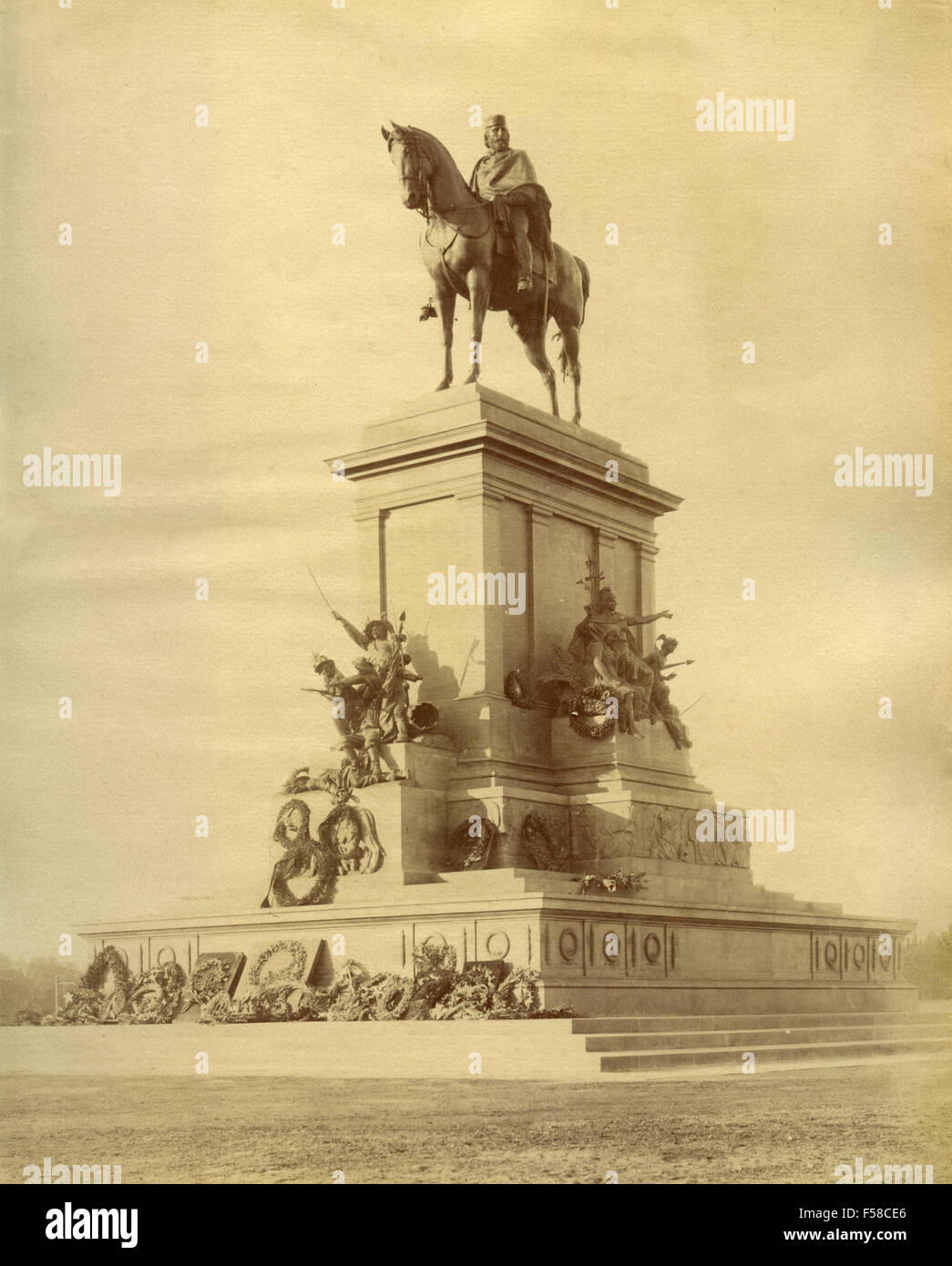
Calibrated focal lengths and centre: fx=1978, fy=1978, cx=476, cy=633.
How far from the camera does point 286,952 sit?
93.1 ft

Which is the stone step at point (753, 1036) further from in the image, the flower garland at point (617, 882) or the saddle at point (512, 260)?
the saddle at point (512, 260)

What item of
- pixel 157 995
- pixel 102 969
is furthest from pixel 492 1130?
pixel 102 969

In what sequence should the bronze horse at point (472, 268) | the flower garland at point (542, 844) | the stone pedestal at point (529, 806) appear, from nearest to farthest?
the stone pedestal at point (529, 806) < the flower garland at point (542, 844) < the bronze horse at point (472, 268)

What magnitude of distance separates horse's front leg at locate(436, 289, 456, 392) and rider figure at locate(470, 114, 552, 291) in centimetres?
120

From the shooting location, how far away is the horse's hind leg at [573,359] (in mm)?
34781

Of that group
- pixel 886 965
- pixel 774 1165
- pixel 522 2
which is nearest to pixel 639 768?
pixel 886 965

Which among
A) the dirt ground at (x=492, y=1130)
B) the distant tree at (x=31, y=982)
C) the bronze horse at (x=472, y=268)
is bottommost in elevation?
the dirt ground at (x=492, y=1130)

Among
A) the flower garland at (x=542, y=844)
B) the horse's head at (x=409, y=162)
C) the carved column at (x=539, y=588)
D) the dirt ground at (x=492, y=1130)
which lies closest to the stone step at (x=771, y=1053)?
the dirt ground at (x=492, y=1130)

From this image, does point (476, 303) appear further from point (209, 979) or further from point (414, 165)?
point (209, 979)

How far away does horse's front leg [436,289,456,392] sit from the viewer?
3303cm

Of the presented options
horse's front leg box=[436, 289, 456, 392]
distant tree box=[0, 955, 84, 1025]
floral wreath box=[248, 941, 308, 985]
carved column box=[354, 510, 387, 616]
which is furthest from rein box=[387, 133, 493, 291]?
distant tree box=[0, 955, 84, 1025]

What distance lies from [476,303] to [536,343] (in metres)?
2.12

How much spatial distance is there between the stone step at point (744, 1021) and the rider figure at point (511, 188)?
12.6 metres

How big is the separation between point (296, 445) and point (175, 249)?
4181 millimetres
